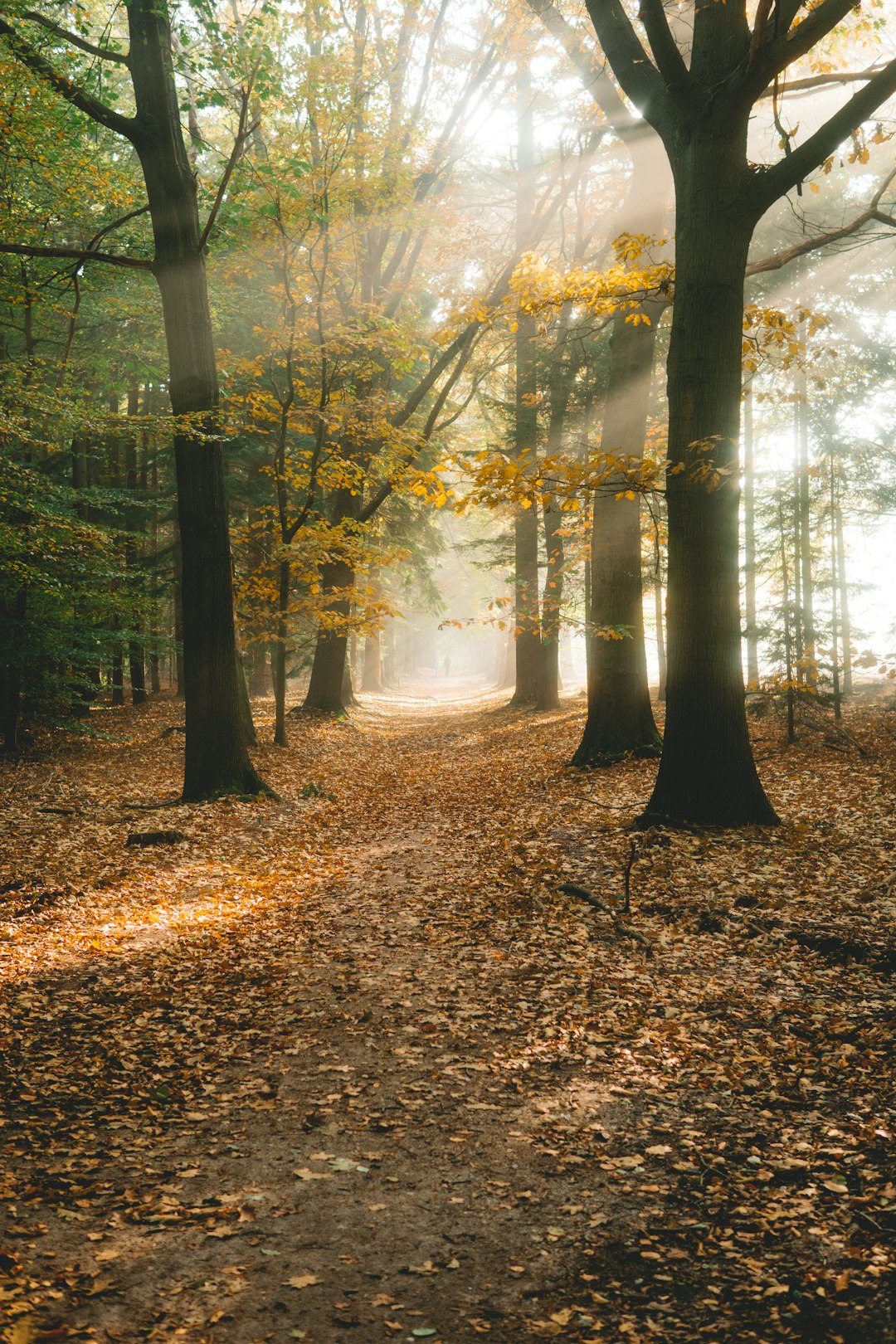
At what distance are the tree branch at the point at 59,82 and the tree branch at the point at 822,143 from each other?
24.2ft

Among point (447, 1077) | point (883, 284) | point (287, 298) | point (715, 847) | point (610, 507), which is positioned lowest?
point (447, 1077)

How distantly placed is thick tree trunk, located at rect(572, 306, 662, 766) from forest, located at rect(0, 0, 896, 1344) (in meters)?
0.08

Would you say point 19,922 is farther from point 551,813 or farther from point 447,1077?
point 551,813

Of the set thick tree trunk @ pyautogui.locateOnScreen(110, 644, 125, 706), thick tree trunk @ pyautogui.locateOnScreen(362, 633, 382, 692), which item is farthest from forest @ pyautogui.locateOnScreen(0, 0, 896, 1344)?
thick tree trunk @ pyautogui.locateOnScreen(362, 633, 382, 692)

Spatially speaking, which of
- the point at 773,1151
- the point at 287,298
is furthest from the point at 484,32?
the point at 773,1151

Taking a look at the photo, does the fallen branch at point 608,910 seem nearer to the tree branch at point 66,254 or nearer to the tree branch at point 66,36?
the tree branch at point 66,254

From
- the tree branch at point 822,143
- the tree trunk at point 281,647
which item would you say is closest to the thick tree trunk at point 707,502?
the tree branch at point 822,143

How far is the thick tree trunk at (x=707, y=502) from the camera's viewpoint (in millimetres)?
7074

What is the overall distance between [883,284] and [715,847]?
47.8 feet

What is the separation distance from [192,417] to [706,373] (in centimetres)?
608

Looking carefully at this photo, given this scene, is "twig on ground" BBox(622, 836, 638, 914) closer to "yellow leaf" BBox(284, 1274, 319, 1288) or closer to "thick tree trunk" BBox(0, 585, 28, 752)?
"yellow leaf" BBox(284, 1274, 319, 1288)

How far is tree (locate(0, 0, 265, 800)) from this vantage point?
9695mm

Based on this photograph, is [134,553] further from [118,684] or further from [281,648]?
[281,648]

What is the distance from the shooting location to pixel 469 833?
9008mm
